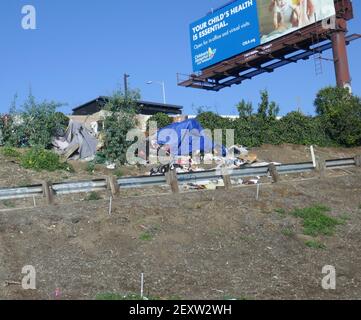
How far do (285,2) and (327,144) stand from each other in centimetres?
1064

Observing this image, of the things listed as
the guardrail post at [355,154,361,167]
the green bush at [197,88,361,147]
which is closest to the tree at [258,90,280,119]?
the green bush at [197,88,361,147]

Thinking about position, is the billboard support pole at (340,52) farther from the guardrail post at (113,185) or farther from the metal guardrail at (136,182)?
the guardrail post at (113,185)

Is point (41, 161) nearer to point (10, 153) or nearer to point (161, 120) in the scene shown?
point (10, 153)

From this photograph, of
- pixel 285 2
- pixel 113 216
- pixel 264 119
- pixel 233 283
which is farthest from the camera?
pixel 285 2

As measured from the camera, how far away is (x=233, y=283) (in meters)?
9.26

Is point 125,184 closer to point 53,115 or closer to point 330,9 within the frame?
point 53,115

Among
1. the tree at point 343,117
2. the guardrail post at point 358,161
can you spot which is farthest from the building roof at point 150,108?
the guardrail post at point 358,161

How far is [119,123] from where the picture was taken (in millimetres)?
25781

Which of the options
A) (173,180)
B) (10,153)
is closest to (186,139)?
(10,153)

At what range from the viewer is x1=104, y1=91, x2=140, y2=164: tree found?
25.0 m

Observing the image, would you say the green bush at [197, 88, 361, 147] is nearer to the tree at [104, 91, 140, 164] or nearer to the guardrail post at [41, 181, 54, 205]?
the tree at [104, 91, 140, 164]

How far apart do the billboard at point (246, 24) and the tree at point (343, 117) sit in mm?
5181
